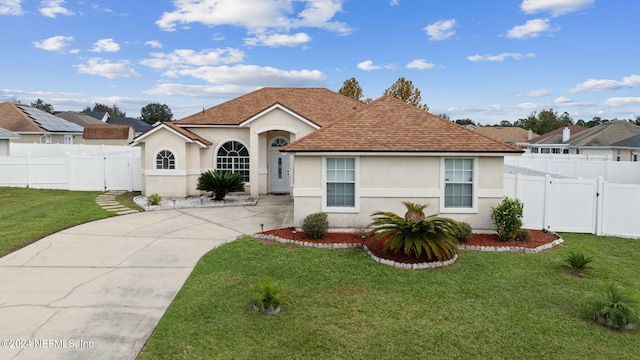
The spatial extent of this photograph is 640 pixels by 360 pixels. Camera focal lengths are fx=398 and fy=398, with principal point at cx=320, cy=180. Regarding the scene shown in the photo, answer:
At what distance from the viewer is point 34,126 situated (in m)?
32.4

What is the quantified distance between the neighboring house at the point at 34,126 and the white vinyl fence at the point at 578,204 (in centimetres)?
3498

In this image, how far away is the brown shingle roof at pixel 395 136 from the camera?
1145 centimetres

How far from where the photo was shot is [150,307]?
22.3ft

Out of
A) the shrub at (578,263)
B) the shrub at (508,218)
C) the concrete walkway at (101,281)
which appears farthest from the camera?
the shrub at (508,218)

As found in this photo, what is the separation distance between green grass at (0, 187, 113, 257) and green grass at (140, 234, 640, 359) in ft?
19.4

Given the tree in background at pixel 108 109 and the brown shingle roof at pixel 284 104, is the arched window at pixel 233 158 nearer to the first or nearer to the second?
the brown shingle roof at pixel 284 104

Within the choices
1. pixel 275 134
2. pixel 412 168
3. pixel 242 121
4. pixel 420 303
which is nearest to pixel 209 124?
pixel 242 121

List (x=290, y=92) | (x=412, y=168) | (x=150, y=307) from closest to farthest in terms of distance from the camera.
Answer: (x=150, y=307)
(x=412, y=168)
(x=290, y=92)

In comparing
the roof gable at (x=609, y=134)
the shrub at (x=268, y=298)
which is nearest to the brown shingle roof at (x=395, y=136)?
the shrub at (x=268, y=298)

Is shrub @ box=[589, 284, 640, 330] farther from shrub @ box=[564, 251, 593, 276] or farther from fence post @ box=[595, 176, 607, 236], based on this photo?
fence post @ box=[595, 176, 607, 236]

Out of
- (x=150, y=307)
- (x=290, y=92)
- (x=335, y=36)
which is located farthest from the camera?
(x=335, y=36)

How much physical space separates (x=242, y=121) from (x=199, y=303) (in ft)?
41.3

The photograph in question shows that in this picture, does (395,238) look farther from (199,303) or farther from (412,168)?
(199,303)

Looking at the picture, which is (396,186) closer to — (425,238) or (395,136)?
(395,136)
